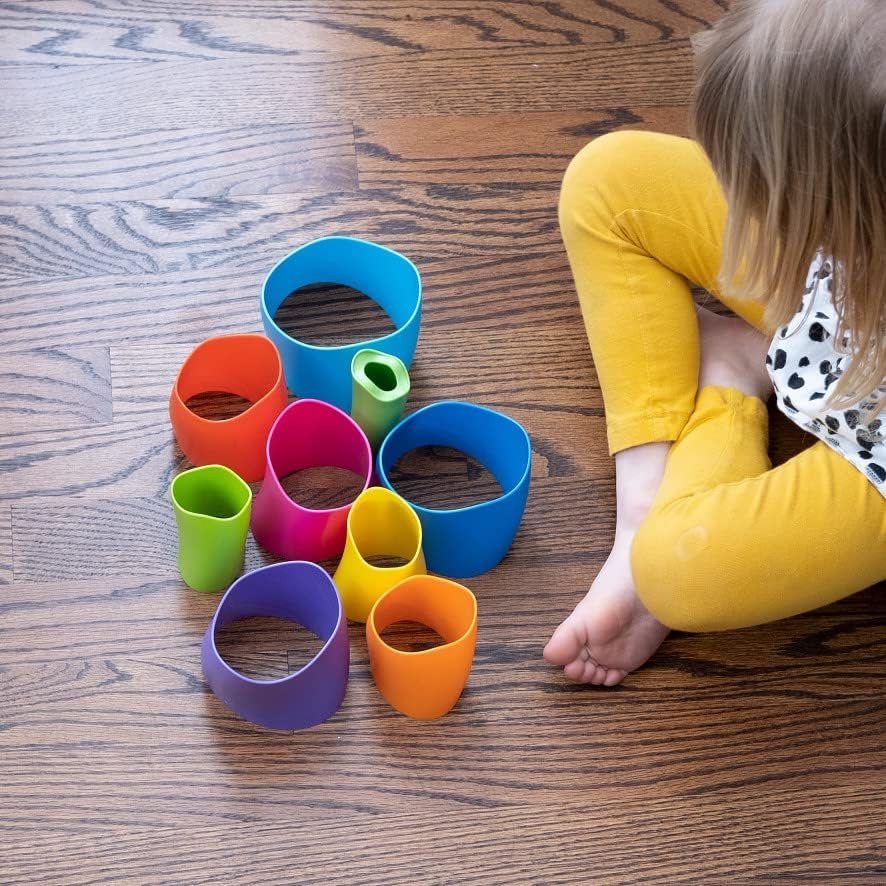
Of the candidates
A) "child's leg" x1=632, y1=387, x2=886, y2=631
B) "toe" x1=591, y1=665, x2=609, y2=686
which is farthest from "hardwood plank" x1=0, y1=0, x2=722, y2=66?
"toe" x1=591, y1=665, x2=609, y2=686

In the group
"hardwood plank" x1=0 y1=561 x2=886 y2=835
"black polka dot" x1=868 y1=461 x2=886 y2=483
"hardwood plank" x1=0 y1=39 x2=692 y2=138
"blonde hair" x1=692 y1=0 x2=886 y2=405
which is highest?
"blonde hair" x1=692 y1=0 x2=886 y2=405

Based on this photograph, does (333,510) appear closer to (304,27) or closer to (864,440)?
(864,440)

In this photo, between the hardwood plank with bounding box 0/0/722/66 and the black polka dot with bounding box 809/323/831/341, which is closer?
the black polka dot with bounding box 809/323/831/341

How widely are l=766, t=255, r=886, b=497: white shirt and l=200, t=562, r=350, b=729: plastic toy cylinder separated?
0.40 m

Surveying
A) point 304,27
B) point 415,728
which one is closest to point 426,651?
point 415,728

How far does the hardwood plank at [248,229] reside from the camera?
1149mm

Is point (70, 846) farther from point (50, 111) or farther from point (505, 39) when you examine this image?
point (505, 39)

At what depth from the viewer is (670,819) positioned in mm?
934

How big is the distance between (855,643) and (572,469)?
285 millimetres

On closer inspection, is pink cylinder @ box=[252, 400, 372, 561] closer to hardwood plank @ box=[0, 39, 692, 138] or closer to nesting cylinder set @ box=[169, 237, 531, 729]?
nesting cylinder set @ box=[169, 237, 531, 729]

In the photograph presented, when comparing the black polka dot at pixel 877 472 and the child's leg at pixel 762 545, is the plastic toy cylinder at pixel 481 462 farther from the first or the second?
the black polka dot at pixel 877 472

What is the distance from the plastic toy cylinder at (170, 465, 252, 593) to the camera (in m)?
0.92

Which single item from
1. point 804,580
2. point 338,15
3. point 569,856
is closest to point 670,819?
point 569,856

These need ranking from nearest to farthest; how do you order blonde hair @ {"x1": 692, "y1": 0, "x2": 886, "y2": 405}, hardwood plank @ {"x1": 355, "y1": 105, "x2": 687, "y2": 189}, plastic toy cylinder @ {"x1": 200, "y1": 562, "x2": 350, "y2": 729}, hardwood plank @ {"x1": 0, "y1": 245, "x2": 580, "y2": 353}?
blonde hair @ {"x1": 692, "y1": 0, "x2": 886, "y2": 405}
plastic toy cylinder @ {"x1": 200, "y1": 562, "x2": 350, "y2": 729}
hardwood plank @ {"x1": 0, "y1": 245, "x2": 580, "y2": 353}
hardwood plank @ {"x1": 355, "y1": 105, "x2": 687, "y2": 189}
